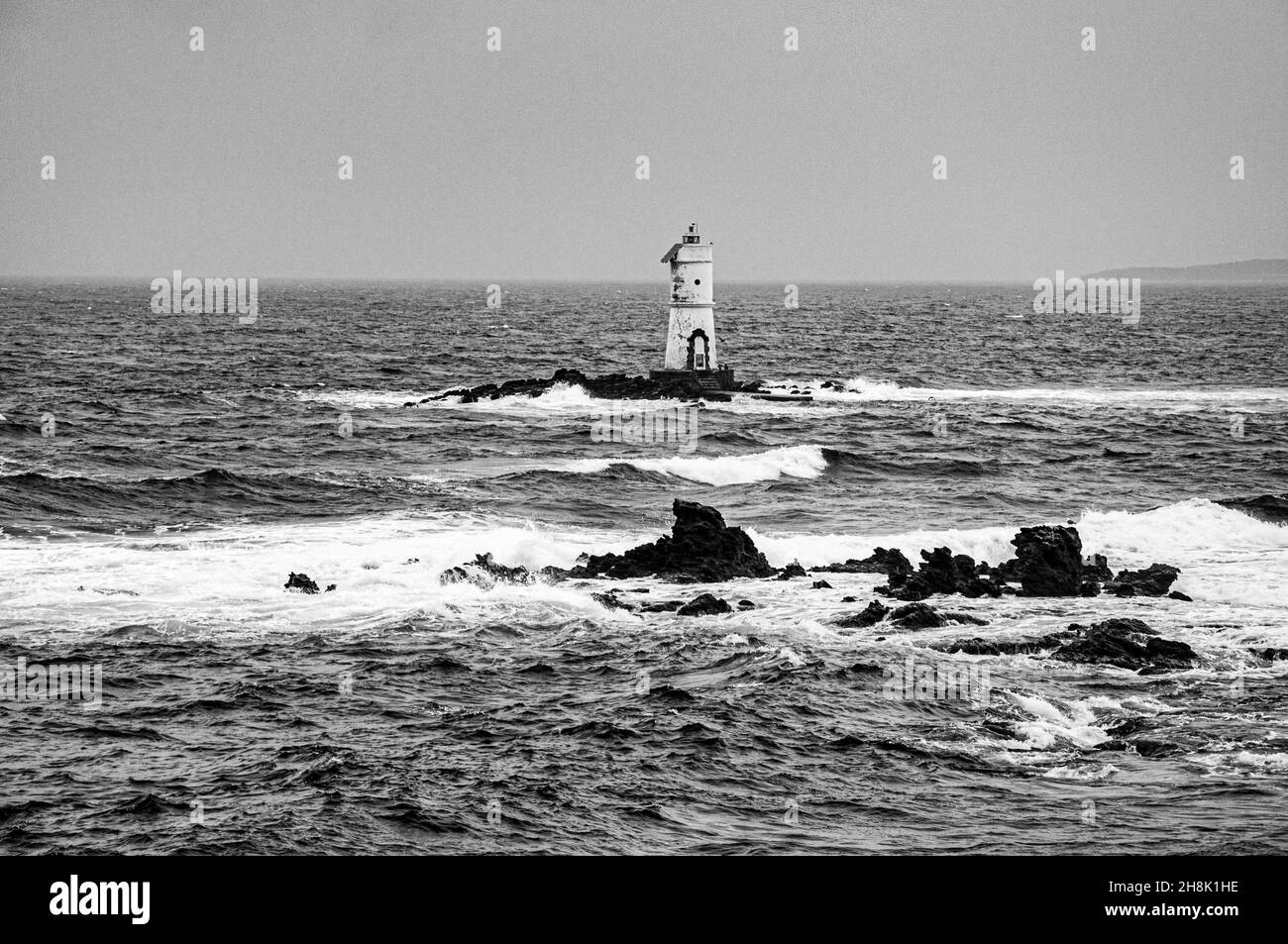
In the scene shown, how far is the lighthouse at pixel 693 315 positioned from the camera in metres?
55.0

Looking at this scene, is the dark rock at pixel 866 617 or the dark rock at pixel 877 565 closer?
the dark rock at pixel 866 617

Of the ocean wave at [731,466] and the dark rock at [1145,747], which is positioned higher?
the ocean wave at [731,466]

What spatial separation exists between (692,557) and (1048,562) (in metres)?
6.80

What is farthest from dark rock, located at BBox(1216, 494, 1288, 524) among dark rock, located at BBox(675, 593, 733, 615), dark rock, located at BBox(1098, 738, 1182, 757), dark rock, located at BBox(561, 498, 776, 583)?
dark rock, located at BBox(1098, 738, 1182, 757)

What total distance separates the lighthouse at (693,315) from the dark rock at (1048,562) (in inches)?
1080

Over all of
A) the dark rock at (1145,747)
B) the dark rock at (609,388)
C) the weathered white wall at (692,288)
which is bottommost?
the dark rock at (1145,747)

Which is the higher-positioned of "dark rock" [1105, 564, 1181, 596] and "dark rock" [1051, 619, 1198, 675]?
"dark rock" [1105, 564, 1181, 596]

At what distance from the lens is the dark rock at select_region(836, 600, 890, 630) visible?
23891mm

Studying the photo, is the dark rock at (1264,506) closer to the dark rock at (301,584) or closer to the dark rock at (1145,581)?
the dark rock at (1145,581)

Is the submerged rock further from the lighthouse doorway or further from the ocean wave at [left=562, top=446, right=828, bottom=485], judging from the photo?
the ocean wave at [left=562, top=446, right=828, bottom=485]

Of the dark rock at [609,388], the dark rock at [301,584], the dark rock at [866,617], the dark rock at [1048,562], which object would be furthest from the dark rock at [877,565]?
the dark rock at [609,388]

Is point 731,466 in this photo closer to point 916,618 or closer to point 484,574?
point 484,574

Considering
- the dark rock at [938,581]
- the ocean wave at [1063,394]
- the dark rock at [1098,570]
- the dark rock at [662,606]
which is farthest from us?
the ocean wave at [1063,394]

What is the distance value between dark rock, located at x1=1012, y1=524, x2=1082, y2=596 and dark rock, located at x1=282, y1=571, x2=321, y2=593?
13.1 meters
